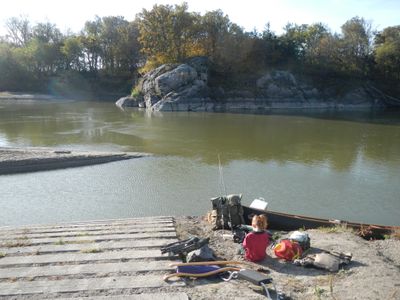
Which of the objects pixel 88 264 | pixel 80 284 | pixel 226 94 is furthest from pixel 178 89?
pixel 80 284

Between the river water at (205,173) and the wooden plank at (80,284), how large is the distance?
25.1ft

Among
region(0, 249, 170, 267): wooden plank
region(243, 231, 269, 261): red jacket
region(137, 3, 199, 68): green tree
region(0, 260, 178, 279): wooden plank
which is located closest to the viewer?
region(0, 260, 178, 279): wooden plank

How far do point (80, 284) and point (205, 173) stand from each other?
14310mm

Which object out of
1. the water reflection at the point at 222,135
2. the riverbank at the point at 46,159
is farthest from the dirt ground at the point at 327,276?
the riverbank at the point at 46,159

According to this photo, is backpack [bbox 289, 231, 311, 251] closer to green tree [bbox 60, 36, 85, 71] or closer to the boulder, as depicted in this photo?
the boulder

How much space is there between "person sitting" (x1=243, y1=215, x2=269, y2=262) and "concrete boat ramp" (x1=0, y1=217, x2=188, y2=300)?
159cm

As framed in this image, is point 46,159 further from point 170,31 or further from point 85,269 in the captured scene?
point 170,31

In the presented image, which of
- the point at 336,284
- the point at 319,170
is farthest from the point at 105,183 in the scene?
the point at 336,284

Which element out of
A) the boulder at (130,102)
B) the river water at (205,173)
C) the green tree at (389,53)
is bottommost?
the river water at (205,173)

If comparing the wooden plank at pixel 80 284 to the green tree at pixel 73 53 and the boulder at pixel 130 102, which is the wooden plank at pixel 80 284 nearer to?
the boulder at pixel 130 102

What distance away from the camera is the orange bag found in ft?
27.6

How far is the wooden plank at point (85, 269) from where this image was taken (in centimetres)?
736

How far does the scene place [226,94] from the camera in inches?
2391

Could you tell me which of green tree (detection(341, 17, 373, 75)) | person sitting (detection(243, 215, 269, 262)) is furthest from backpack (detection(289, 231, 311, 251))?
green tree (detection(341, 17, 373, 75))
